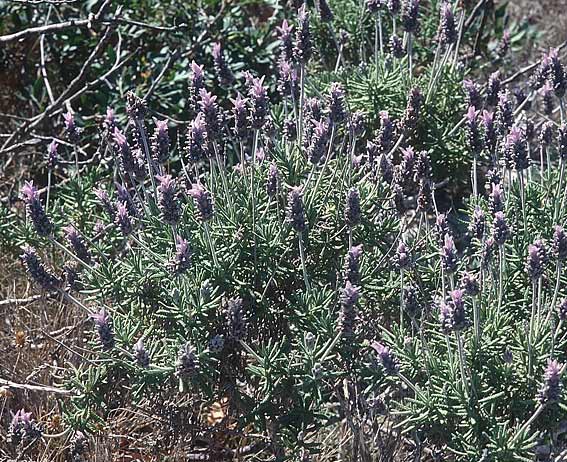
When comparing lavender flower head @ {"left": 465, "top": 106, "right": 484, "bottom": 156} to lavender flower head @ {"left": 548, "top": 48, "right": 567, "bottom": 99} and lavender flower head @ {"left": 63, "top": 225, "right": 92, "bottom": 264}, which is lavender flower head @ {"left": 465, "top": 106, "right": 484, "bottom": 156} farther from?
lavender flower head @ {"left": 63, "top": 225, "right": 92, "bottom": 264}

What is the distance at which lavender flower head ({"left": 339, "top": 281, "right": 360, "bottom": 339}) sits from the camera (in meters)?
2.40

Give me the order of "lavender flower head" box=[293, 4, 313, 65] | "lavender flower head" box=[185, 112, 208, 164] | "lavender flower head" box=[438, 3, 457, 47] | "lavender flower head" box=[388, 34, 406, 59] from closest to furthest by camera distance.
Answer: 1. "lavender flower head" box=[185, 112, 208, 164]
2. "lavender flower head" box=[293, 4, 313, 65]
3. "lavender flower head" box=[438, 3, 457, 47]
4. "lavender flower head" box=[388, 34, 406, 59]

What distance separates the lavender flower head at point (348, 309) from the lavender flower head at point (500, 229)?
41 cm

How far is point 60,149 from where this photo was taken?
Result: 4582 mm

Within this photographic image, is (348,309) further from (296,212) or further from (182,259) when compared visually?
(182,259)

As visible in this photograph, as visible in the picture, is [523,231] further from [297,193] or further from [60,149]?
[60,149]

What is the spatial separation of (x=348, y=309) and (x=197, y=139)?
2.34 ft

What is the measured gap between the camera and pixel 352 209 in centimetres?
260

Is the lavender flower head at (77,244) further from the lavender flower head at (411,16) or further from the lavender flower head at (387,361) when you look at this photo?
the lavender flower head at (411,16)

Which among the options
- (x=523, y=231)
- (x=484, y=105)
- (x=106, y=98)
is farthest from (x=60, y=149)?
(x=523, y=231)

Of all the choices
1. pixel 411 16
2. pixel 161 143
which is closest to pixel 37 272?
pixel 161 143

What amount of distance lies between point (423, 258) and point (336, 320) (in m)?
0.39

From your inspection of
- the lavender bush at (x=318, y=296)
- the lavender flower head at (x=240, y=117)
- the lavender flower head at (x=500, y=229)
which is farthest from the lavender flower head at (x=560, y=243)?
the lavender flower head at (x=240, y=117)

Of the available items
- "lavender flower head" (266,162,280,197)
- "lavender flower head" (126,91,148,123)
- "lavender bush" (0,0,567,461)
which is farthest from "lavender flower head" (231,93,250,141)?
"lavender flower head" (126,91,148,123)
